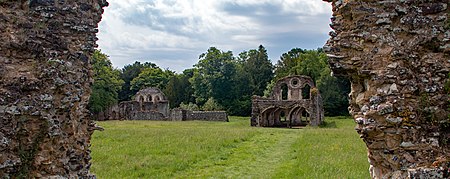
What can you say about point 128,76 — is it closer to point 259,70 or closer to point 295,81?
point 259,70

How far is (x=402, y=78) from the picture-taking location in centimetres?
520

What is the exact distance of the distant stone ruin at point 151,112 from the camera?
4853 cm

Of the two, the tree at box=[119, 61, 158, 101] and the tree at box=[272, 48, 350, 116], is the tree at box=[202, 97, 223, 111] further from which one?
the tree at box=[119, 61, 158, 101]

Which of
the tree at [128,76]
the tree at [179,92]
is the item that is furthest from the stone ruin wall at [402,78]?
the tree at [128,76]

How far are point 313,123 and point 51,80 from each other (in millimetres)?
33547

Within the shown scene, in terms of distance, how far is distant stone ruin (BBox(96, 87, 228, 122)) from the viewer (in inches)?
1911

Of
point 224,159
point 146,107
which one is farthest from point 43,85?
point 146,107

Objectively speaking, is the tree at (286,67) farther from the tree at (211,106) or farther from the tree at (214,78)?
the tree at (211,106)

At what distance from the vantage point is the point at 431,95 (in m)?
5.09

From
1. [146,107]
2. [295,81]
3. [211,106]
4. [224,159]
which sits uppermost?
[295,81]

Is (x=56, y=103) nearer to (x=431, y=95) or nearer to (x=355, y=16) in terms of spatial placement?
(x=355, y=16)

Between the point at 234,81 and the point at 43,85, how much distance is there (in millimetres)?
61278

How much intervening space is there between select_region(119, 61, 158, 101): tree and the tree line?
0.27 meters

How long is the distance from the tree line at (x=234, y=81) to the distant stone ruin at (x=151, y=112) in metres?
2.19
